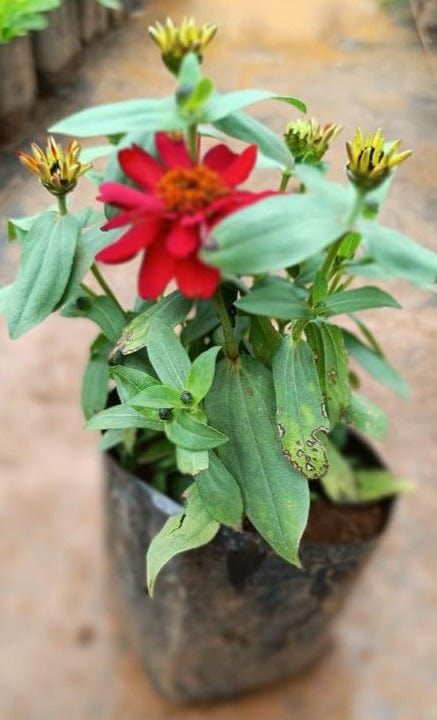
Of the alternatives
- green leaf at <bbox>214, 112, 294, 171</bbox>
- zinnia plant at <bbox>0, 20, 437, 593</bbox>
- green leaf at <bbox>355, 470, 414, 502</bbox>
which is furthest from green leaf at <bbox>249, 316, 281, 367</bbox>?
green leaf at <bbox>355, 470, 414, 502</bbox>

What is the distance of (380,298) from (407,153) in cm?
8

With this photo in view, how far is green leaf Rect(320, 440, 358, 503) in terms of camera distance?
2.05 ft

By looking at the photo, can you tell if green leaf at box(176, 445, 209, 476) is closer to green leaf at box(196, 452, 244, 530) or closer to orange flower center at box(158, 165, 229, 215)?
green leaf at box(196, 452, 244, 530)

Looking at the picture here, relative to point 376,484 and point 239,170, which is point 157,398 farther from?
point 376,484

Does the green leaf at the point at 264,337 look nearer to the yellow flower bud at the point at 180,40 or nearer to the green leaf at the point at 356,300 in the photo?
the green leaf at the point at 356,300

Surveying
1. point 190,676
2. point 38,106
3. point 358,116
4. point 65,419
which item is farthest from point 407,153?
point 65,419

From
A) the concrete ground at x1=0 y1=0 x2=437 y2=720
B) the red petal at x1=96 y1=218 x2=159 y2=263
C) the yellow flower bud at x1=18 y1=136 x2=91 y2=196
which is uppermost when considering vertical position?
the red petal at x1=96 y1=218 x2=159 y2=263

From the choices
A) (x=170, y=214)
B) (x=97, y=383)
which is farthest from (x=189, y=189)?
(x=97, y=383)

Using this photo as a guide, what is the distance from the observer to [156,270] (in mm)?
285

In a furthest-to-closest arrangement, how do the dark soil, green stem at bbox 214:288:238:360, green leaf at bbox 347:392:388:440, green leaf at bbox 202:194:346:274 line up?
the dark soil → green leaf at bbox 347:392:388:440 → green stem at bbox 214:288:238:360 → green leaf at bbox 202:194:346:274

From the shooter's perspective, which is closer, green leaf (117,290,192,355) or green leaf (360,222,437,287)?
green leaf (360,222,437,287)

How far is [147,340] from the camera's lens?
0.40 metres

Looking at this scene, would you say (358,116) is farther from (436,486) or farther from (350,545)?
(436,486)

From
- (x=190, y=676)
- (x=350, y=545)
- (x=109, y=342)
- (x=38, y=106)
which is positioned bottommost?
(x=190, y=676)
